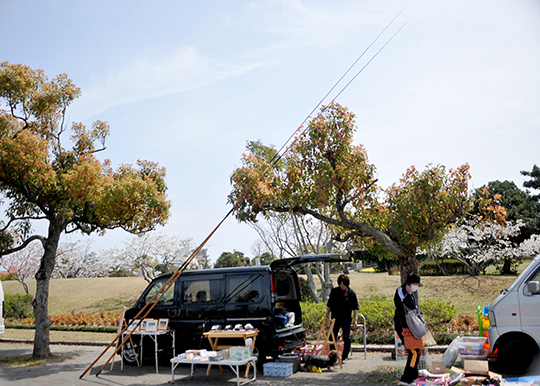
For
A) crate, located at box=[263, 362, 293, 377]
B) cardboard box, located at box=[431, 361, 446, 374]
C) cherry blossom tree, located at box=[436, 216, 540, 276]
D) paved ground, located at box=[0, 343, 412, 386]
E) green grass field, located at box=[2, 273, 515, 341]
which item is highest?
cherry blossom tree, located at box=[436, 216, 540, 276]

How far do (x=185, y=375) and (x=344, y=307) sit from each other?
3313mm

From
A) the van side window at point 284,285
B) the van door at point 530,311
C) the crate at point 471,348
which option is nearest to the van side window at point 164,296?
the van side window at point 284,285

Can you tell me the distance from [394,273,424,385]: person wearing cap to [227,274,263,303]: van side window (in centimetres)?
279

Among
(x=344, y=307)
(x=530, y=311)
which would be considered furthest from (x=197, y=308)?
(x=530, y=311)

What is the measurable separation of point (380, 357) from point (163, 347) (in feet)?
14.8

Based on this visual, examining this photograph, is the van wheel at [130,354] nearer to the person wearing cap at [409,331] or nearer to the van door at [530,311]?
the person wearing cap at [409,331]

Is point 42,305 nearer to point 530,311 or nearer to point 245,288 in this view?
point 245,288

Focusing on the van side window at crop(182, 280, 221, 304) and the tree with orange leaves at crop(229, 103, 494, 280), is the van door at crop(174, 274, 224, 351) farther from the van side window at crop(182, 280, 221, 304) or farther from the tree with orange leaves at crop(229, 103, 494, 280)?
the tree with orange leaves at crop(229, 103, 494, 280)

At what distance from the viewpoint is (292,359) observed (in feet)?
27.5

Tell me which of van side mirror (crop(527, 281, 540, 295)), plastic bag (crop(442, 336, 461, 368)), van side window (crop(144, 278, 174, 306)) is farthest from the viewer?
van side window (crop(144, 278, 174, 306))

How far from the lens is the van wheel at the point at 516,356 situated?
726 centimetres

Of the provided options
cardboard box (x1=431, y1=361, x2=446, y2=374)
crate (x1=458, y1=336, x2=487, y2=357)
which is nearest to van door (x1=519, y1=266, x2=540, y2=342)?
crate (x1=458, y1=336, x2=487, y2=357)

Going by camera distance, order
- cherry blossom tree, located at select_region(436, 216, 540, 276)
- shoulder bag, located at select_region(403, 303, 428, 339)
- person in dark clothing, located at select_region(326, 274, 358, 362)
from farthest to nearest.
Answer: cherry blossom tree, located at select_region(436, 216, 540, 276) → person in dark clothing, located at select_region(326, 274, 358, 362) → shoulder bag, located at select_region(403, 303, 428, 339)

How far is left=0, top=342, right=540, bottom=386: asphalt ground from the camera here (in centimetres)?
765
